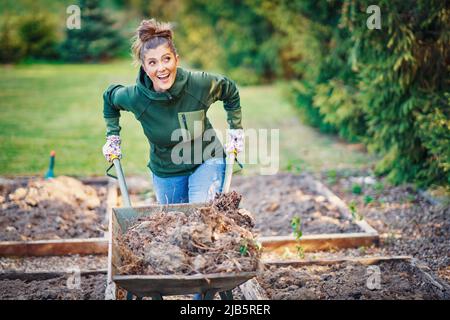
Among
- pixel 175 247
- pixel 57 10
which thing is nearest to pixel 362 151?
pixel 175 247

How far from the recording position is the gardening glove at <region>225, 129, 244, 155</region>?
414 cm

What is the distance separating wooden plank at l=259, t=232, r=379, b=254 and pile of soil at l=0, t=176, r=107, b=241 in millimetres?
1594

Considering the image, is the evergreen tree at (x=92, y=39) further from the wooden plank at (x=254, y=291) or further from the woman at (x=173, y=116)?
Result: the wooden plank at (x=254, y=291)

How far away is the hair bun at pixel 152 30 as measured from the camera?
3904 millimetres

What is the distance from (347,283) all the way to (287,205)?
2257 millimetres

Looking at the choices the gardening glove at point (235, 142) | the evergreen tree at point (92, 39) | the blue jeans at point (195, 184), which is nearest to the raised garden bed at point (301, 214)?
the blue jeans at point (195, 184)

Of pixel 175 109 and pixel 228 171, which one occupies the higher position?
pixel 175 109

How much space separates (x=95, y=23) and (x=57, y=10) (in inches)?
105

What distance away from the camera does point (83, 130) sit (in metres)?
9.87

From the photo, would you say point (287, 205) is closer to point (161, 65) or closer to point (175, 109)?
point (175, 109)

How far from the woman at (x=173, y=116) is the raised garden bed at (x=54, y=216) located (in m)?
0.90

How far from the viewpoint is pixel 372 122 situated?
6.70 meters

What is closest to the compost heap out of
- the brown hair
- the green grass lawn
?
the brown hair

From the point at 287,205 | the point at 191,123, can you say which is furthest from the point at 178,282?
the point at 287,205
